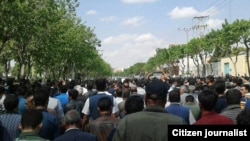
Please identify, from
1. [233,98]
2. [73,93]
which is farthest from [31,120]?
[73,93]

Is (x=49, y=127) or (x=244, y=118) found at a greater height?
(x=244, y=118)

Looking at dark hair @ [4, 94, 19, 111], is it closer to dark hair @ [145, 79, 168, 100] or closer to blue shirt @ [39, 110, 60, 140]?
blue shirt @ [39, 110, 60, 140]

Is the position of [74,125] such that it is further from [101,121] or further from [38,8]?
[38,8]

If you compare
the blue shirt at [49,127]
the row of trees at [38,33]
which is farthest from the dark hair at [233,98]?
the row of trees at [38,33]

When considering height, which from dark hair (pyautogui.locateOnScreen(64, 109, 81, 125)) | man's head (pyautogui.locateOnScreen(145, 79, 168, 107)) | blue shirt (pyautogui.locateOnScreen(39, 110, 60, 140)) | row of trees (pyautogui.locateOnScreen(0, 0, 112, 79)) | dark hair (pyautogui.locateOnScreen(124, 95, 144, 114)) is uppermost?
row of trees (pyautogui.locateOnScreen(0, 0, 112, 79))

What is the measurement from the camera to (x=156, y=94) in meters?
4.80

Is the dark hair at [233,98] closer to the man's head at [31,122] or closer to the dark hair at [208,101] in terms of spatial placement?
the dark hair at [208,101]

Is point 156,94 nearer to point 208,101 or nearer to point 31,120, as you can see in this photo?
point 208,101

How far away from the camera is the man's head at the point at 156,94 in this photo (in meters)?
4.78

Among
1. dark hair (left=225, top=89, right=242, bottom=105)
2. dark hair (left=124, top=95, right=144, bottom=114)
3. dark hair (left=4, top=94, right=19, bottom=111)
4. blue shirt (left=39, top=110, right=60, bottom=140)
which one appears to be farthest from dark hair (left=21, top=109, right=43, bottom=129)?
dark hair (left=225, top=89, right=242, bottom=105)

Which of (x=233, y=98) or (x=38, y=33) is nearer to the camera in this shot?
(x=233, y=98)

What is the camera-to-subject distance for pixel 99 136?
21.4 ft

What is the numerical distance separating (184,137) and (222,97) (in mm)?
5104

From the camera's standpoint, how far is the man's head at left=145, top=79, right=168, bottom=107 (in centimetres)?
478
